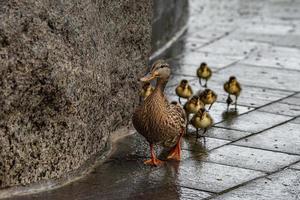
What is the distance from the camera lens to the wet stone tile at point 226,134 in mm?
8891

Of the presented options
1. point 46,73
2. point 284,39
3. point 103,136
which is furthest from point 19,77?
point 284,39

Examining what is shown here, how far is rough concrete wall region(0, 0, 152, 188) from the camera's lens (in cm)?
680

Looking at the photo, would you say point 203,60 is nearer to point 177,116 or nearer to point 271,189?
point 177,116

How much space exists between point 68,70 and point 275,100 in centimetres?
397

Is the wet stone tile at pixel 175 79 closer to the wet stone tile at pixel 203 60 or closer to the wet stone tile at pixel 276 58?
the wet stone tile at pixel 203 60

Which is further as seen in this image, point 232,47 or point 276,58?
point 232,47

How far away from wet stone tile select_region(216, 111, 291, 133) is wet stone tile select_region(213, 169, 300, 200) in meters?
1.49

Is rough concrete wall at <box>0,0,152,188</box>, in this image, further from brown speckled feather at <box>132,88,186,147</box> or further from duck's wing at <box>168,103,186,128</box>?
duck's wing at <box>168,103,186,128</box>

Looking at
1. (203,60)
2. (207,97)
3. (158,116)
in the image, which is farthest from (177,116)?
(203,60)

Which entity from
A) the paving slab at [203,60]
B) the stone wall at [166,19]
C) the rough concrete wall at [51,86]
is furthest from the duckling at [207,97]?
the stone wall at [166,19]

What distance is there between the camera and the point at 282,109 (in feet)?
32.7

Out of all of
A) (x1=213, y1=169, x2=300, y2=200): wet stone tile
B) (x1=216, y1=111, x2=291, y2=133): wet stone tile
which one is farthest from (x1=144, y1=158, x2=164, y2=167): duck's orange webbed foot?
(x1=216, y1=111, x2=291, y2=133): wet stone tile

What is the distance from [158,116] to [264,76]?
407cm

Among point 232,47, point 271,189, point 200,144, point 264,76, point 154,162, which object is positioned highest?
point 232,47
